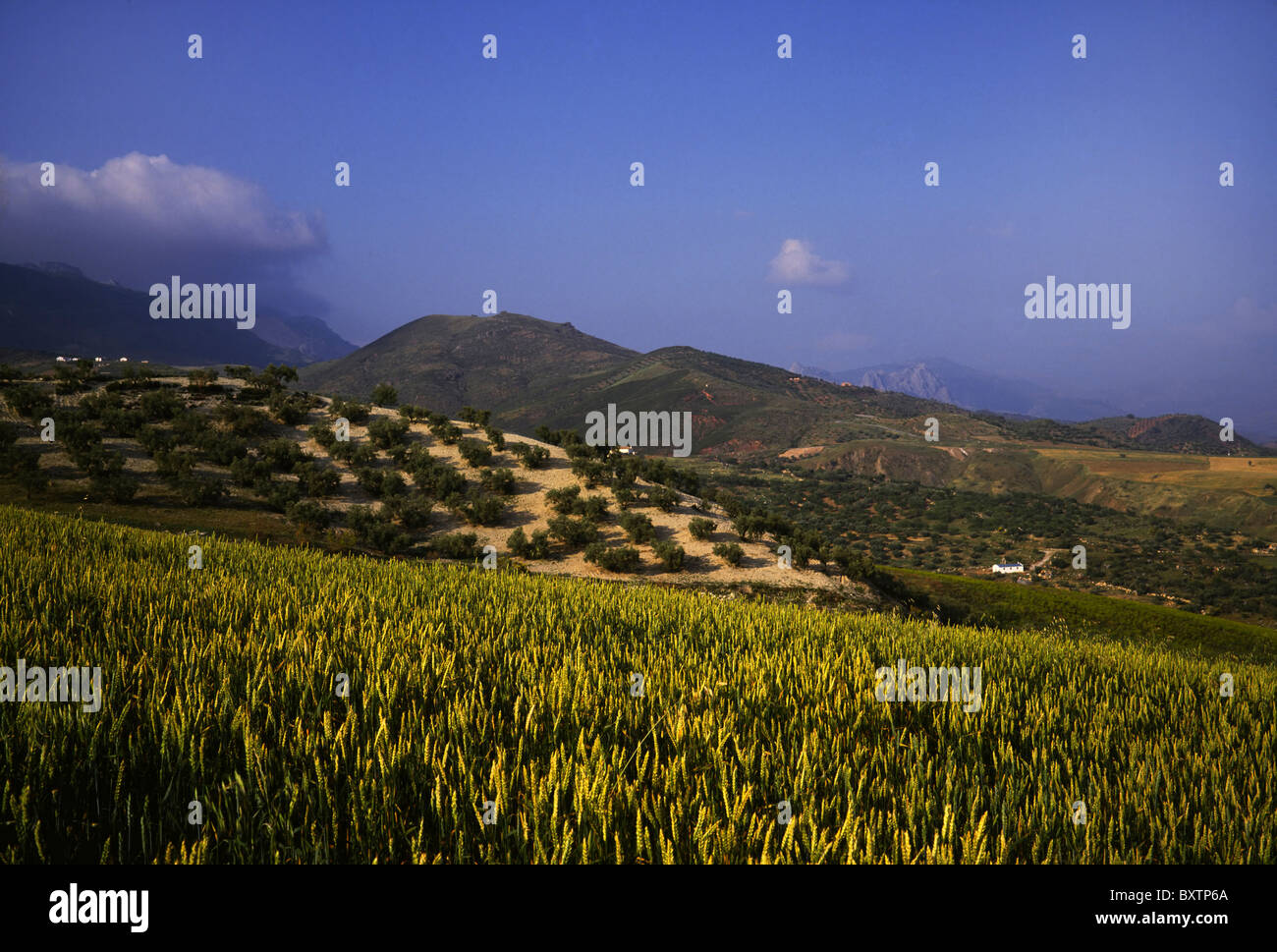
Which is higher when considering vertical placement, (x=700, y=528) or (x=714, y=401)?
(x=714, y=401)

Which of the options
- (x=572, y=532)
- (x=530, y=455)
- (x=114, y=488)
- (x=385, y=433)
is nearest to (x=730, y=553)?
(x=572, y=532)

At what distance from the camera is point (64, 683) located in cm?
388

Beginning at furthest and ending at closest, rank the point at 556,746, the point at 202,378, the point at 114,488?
the point at 202,378 < the point at 114,488 < the point at 556,746

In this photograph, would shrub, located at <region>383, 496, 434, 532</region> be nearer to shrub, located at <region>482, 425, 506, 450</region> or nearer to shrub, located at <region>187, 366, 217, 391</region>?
shrub, located at <region>482, 425, 506, 450</region>

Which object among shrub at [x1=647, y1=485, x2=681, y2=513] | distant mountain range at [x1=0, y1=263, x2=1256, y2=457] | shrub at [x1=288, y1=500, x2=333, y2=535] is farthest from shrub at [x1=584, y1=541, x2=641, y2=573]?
distant mountain range at [x1=0, y1=263, x2=1256, y2=457]

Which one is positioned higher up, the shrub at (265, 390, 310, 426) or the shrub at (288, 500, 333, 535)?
the shrub at (265, 390, 310, 426)

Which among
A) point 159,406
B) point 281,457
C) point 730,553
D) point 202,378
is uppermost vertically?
point 202,378

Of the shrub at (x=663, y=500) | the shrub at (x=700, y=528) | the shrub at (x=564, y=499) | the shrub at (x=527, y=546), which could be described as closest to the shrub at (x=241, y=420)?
the shrub at (x=564, y=499)

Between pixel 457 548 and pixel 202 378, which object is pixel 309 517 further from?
pixel 202 378

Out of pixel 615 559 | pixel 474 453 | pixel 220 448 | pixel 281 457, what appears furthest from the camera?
pixel 474 453

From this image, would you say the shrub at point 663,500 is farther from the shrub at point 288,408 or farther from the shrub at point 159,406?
the shrub at point 159,406

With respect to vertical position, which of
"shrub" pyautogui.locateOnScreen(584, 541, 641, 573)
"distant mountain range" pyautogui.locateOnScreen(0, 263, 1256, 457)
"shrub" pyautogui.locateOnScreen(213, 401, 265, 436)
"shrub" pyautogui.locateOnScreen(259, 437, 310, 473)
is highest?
"distant mountain range" pyautogui.locateOnScreen(0, 263, 1256, 457)
